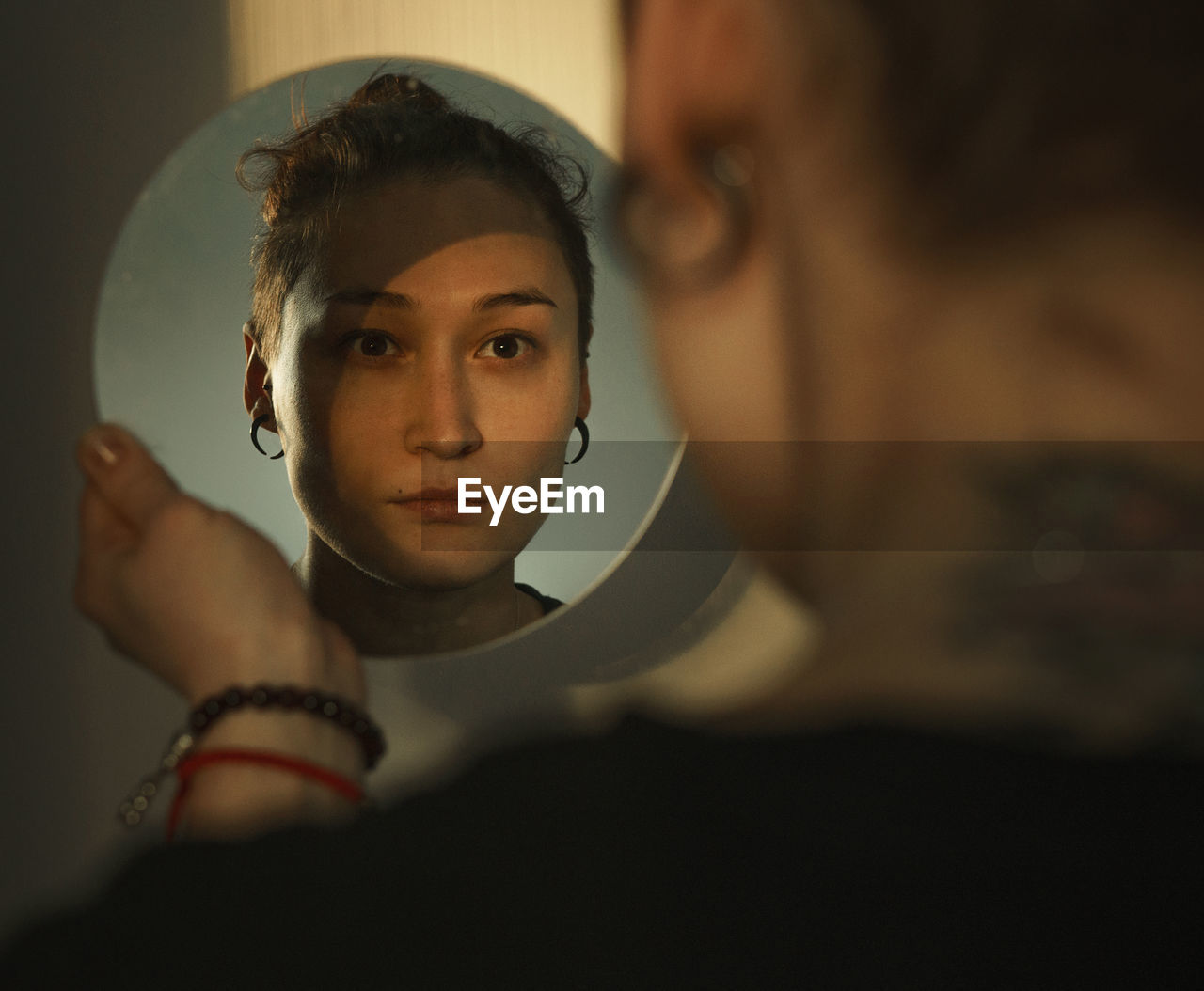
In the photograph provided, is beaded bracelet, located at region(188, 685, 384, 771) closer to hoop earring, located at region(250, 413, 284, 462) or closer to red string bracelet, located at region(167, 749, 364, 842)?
red string bracelet, located at region(167, 749, 364, 842)

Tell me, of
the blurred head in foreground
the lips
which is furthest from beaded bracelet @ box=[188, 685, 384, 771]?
the blurred head in foreground

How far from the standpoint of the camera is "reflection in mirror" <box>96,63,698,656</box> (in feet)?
1.90

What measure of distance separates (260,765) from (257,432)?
0.62ft

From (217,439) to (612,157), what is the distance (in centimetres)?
26

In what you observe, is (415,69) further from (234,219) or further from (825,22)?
(825,22)

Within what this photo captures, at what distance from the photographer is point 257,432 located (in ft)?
1.94

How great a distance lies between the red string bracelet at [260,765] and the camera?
49cm

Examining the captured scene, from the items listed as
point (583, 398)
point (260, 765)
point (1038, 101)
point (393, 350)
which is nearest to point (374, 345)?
point (393, 350)

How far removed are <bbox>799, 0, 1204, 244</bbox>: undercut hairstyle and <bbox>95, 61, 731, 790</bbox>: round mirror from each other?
0.20 m

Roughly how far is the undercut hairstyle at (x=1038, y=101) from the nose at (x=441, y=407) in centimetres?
25

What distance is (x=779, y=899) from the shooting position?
1.19 ft

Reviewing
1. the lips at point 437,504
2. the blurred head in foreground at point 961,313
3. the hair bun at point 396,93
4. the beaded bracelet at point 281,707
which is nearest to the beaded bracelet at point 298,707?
the beaded bracelet at point 281,707

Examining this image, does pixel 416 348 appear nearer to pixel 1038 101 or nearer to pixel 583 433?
pixel 583 433

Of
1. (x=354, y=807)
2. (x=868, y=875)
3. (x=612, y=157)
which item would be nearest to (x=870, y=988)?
(x=868, y=875)
